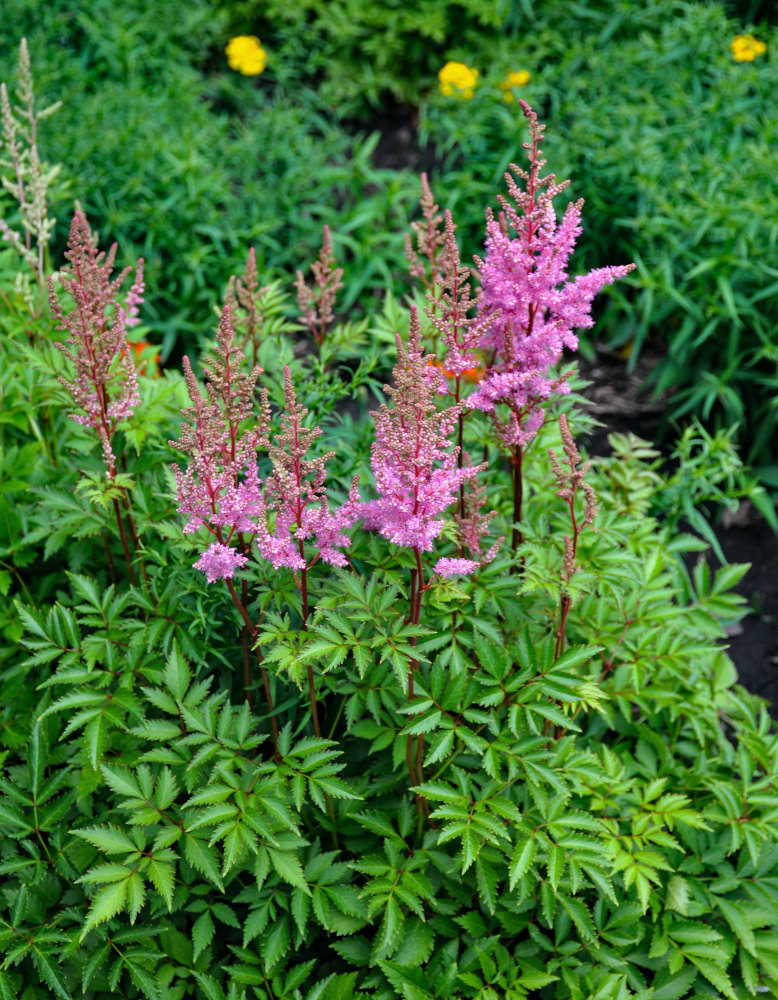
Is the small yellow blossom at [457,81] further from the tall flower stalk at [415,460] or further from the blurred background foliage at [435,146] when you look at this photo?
the tall flower stalk at [415,460]

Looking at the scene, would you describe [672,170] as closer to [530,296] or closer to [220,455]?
[530,296]

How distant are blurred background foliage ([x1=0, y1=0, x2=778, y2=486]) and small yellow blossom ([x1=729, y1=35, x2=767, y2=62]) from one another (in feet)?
0.26

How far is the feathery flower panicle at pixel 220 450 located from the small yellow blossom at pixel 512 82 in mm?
4057

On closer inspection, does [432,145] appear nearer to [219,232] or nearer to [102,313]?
[219,232]

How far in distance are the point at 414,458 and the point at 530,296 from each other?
2.03 feet

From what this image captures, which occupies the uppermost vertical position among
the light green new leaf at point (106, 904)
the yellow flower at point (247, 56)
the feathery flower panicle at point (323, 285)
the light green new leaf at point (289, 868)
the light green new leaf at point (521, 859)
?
the feathery flower panicle at point (323, 285)

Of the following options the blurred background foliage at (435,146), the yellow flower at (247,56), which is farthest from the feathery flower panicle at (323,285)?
the yellow flower at (247,56)

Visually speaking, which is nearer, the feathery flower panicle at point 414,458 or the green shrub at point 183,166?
the feathery flower panicle at point 414,458

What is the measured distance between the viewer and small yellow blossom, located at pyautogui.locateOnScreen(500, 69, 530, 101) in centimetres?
555

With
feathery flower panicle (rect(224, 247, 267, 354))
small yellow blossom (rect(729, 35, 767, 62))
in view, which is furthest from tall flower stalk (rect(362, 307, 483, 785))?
small yellow blossom (rect(729, 35, 767, 62))

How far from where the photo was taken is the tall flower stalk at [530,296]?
2359 mm

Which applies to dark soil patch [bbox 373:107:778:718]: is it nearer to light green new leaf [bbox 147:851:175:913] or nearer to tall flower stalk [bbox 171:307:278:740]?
tall flower stalk [bbox 171:307:278:740]

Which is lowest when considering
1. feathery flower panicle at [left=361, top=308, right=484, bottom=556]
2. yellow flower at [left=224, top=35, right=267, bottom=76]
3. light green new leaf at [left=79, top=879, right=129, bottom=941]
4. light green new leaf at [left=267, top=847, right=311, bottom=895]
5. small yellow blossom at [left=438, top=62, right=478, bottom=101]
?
light green new leaf at [left=267, top=847, right=311, bottom=895]

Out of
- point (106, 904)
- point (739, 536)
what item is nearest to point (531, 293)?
point (106, 904)
